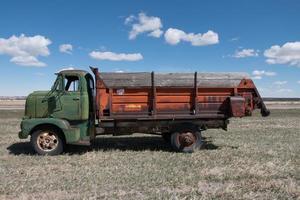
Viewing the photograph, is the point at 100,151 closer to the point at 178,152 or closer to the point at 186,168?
the point at 178,152

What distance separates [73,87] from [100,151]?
1996 mm

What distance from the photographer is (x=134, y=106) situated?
13.0 metres

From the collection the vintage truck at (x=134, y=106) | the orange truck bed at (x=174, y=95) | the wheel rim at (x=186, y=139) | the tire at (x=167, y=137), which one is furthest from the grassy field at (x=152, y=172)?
the orange truck bed at (x=174, y=95)

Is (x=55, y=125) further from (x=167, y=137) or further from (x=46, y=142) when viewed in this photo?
(x=167, y=137)

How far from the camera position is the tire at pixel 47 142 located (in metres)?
12.5

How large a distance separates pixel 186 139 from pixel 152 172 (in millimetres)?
3344

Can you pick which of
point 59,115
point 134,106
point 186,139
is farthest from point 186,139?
point 59,115

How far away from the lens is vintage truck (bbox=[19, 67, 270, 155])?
1264 cm

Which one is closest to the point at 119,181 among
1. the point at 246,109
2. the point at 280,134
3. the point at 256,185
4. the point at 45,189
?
the point at 45,189

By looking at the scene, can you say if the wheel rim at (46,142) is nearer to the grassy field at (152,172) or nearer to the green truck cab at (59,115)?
the green truck cab at (59,115)

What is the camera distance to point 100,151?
1316 centimetres

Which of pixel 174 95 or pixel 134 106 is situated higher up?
pixel 174 95

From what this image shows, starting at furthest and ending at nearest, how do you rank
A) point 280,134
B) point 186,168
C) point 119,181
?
point 280,134, point 186,168, point 119,181

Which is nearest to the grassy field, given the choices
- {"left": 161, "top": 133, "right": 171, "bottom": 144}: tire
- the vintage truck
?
{"left": 161, "top": 133, "right": 171, "bottom": 144}: tire
